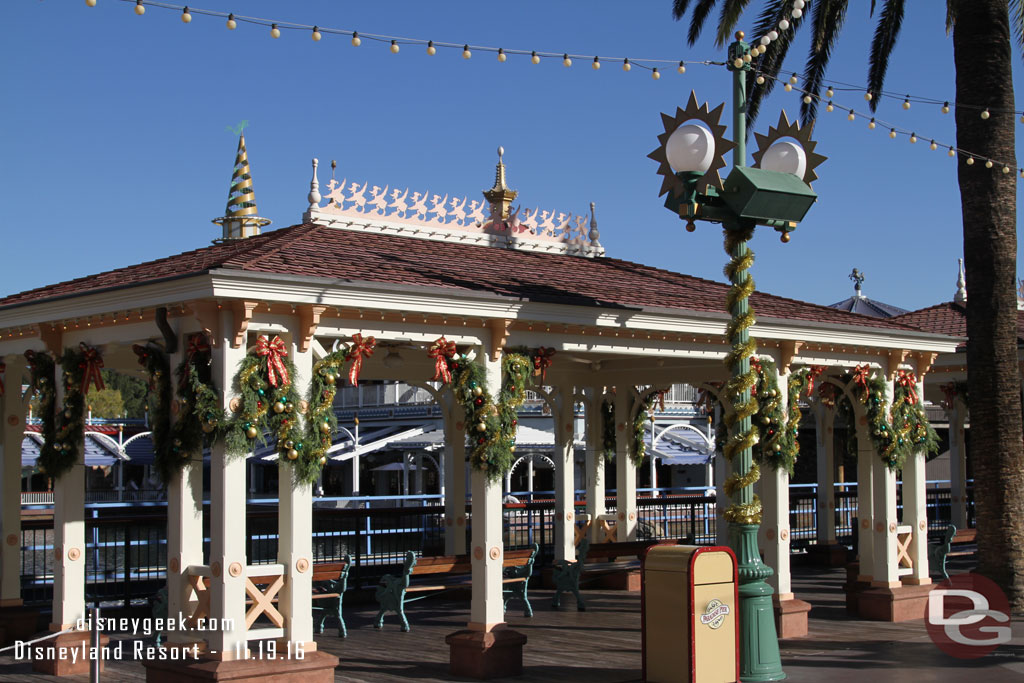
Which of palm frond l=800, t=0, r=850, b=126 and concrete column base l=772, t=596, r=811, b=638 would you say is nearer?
concrete column base l=772, t=596, r=811, b=638

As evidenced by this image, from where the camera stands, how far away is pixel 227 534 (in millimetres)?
9352

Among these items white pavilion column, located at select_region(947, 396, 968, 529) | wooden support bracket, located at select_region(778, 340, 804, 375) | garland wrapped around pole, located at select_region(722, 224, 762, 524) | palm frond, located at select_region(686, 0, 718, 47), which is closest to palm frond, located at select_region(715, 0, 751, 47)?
palm frond, located at select_region(686, 0, 718, 47)

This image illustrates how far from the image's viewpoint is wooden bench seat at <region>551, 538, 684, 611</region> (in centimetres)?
1547

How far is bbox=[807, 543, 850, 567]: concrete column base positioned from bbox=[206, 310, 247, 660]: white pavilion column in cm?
1384

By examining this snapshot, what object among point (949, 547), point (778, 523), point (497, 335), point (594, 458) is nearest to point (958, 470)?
point (949, 547)

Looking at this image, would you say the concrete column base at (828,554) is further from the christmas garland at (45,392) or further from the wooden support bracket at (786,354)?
the christmas garland at (45,392)

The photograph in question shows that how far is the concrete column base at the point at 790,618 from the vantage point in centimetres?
1305

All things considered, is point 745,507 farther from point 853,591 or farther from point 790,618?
point 853,591

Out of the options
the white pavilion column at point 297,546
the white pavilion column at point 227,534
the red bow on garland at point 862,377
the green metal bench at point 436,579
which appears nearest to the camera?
the white pavilion column at point 227,534

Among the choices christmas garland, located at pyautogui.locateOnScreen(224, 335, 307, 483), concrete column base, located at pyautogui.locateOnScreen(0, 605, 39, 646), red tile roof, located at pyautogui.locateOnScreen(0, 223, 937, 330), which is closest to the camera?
christmas garland, located at pyautogui.locateOnScreen(224, 335, 307, 483)

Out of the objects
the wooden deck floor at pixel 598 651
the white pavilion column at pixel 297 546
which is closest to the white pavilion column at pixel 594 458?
the wooden deck floor at pixel 598 651

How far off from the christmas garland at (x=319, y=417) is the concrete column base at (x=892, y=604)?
796 centimetres

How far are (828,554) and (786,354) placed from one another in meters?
8.16

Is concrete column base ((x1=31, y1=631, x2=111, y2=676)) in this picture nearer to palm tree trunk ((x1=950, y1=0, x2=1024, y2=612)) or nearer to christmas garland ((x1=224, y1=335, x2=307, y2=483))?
christmas garland ((x1=224, y1=335, x2=307, y2=483))
